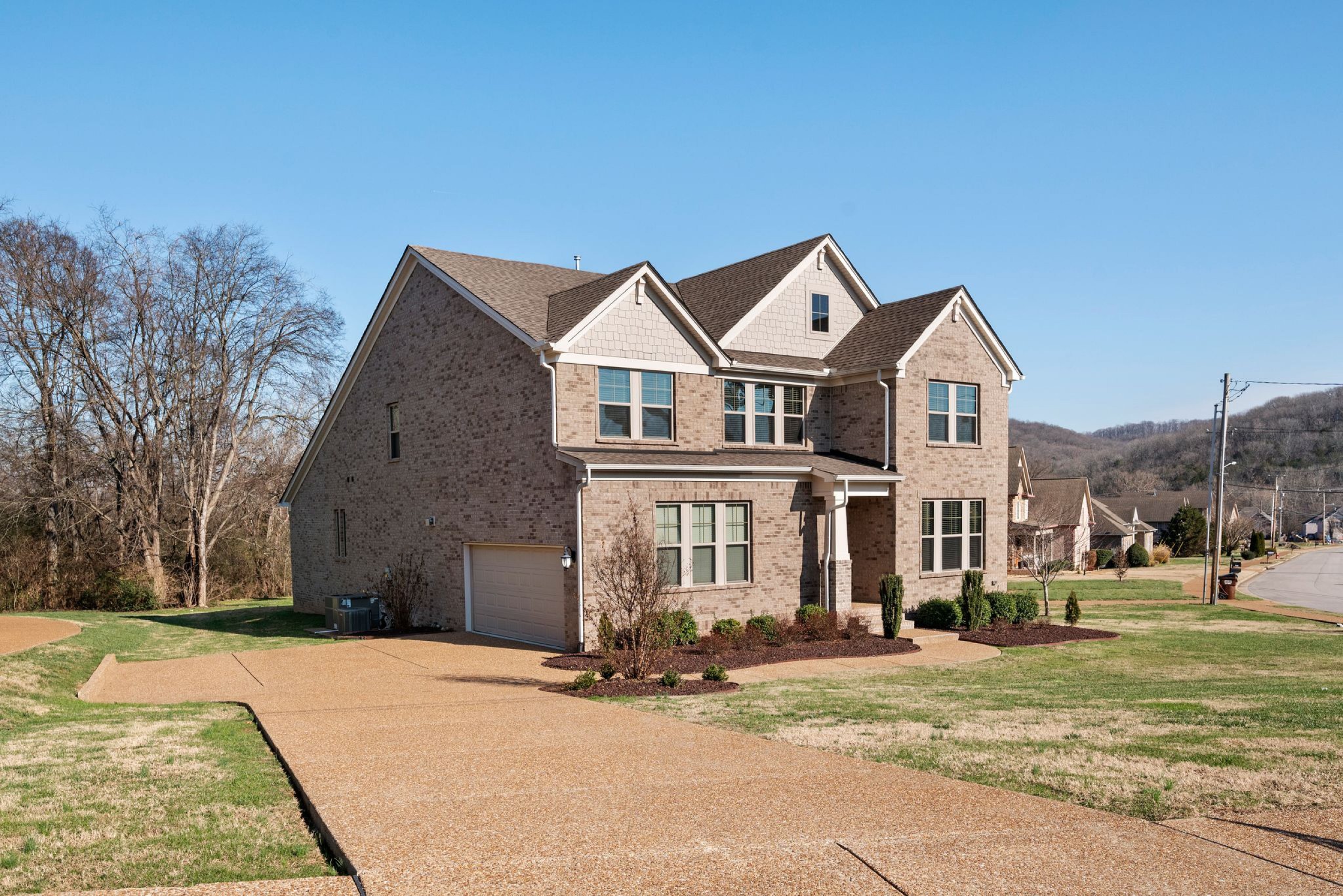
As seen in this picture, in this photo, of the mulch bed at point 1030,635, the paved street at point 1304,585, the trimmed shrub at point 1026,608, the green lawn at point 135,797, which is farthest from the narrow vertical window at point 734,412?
the paved street at point 1304,585

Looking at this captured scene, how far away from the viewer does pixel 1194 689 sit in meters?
14.8

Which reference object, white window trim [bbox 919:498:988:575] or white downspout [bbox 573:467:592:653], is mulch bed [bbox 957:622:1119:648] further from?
white downspout [bbox 573:467:592:653]

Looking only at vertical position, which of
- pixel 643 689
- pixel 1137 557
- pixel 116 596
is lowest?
pixel 1137 557

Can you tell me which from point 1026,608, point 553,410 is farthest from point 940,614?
point 553,410

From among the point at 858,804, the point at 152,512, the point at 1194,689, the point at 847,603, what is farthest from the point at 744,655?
the point at 152,512

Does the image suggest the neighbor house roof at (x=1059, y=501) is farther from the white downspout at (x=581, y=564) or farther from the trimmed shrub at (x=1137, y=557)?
the white downspout at (x=581, y=564)

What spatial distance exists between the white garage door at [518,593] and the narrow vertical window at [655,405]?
3398 mm

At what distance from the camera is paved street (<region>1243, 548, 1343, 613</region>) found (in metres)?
36.0

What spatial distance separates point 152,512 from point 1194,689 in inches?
1315

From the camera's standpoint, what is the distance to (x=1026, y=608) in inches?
939

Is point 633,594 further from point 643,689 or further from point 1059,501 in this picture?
point 1059,501

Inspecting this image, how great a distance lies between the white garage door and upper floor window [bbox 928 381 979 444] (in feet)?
32.4

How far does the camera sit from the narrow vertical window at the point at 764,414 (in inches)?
894

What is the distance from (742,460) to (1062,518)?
139ft
